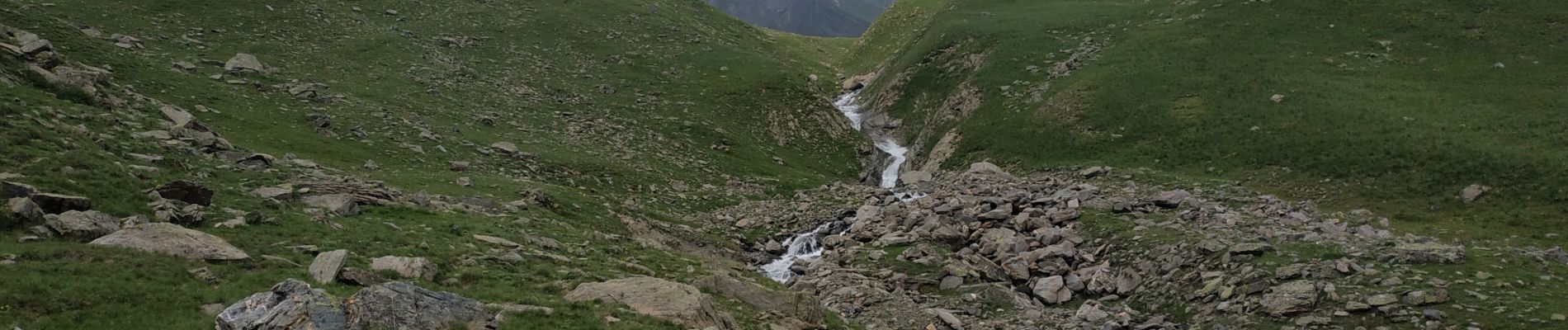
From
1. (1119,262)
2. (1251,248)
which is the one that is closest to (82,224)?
(1119,262)

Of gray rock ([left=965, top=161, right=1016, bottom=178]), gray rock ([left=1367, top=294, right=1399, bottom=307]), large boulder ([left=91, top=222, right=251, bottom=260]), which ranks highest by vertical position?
large boulder ([left=91, top=222, right=251, bottom=260])

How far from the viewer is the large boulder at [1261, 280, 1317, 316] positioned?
1016 inches

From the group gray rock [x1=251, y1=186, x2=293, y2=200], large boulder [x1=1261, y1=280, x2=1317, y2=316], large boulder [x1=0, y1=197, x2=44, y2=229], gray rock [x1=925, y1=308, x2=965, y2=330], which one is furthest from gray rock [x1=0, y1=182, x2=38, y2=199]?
large boulder [x1=1261, y1=280, x2=1317, y2=316]

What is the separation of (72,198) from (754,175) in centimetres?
3960

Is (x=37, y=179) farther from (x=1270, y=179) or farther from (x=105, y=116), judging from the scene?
(x=1270, y=179)

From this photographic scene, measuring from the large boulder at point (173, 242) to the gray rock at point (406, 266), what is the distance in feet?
10.4

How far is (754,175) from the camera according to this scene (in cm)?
5725

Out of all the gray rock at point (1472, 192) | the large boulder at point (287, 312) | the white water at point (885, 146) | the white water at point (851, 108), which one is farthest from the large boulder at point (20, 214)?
the white water at point (851, 108)

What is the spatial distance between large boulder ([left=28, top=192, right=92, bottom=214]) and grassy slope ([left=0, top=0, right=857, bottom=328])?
0.69 meters

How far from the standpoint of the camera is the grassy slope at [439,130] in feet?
64.8

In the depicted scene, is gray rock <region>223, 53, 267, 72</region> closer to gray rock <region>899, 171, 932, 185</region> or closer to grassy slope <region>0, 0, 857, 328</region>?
grassy slope <region>0, 0, 857, 328</region>

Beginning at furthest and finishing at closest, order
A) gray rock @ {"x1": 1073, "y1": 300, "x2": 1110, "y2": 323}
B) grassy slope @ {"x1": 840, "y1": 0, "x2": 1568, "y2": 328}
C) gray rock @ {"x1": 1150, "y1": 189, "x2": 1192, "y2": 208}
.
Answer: gray rock @ {"x1": 1150, "y1": 189, "x2": 1192, "y2": 208} → grassy slope @ {"x1": 840, "y1": 0, "x2": 1568, "y2": 328} → gray rock @ {"x1": 1073, "y1": 300, "x2": 1110, "y2": 323}

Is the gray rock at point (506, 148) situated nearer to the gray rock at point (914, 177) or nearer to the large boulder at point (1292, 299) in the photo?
the gray rock at point (914, 177)

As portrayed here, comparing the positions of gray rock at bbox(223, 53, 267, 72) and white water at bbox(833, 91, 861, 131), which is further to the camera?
white water at bbox(833, 91, 861, 131)
